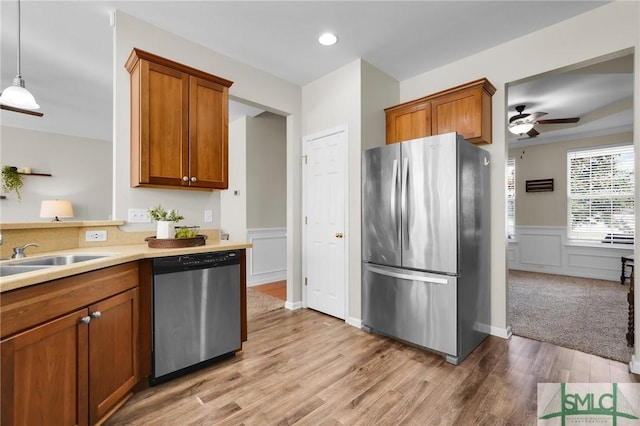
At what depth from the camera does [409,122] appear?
10.9 ft

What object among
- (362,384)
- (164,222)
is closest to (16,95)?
(164,222)

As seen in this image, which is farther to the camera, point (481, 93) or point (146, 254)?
point (481, 93)

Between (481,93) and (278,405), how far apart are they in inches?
121

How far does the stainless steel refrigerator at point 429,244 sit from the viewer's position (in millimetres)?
2398

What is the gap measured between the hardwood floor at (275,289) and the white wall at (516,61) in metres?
2.71

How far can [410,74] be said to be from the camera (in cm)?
357

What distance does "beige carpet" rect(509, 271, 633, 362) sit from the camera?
2.70 m

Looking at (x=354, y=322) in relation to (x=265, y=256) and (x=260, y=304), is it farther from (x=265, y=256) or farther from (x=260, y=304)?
(x=265, y=256)

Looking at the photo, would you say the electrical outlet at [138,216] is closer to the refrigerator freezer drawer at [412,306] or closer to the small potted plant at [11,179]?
the refrigerator freezer drawer at [412,306]

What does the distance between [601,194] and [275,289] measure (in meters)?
6.06

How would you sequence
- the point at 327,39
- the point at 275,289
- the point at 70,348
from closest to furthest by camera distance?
the point at 70,348 → the point at 327,39 → the point at 275,289

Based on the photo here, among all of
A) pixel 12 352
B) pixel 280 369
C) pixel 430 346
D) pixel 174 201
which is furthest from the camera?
pixel 174 201

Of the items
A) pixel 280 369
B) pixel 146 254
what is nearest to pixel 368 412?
pixel 280 369

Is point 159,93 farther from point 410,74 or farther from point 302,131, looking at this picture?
point 410,74
